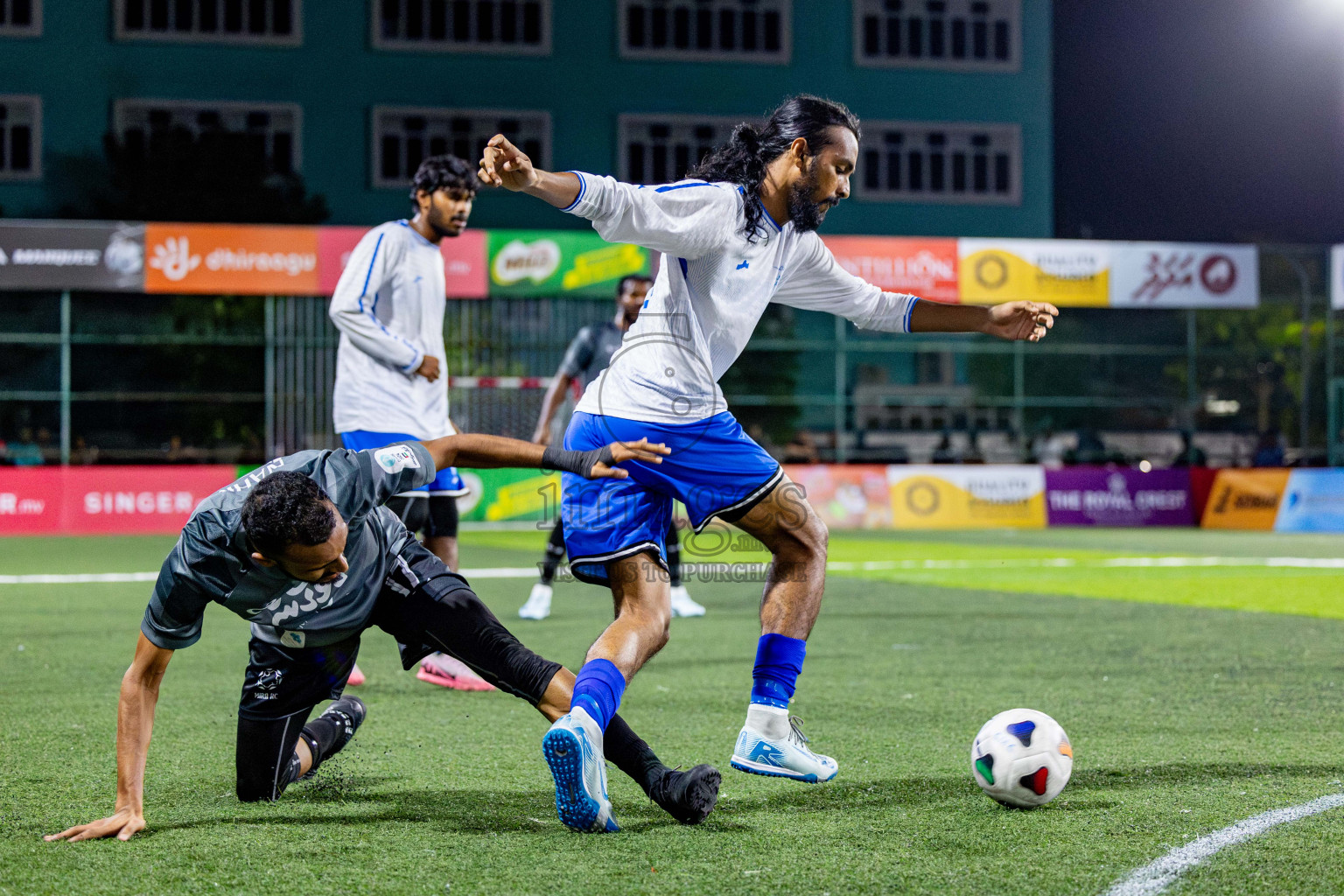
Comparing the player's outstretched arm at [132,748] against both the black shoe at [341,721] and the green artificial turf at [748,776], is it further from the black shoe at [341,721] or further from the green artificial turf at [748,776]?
the black shoe at [341,721]

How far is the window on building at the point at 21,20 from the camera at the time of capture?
113ft

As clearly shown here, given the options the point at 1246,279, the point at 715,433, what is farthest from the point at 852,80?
the point at 715,433

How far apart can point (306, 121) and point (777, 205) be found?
33.5 meters

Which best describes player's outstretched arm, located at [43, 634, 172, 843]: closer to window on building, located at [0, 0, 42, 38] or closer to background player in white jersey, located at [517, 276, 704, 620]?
background player in white jersey, located at [517, 276, 704, 620]

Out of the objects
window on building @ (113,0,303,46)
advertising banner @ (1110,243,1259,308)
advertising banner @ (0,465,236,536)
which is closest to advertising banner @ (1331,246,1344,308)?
advertising banner @ (1110,243,1259,308)

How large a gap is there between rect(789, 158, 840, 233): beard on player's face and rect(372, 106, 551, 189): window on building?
3210cm

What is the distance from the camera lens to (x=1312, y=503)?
22.6 metres

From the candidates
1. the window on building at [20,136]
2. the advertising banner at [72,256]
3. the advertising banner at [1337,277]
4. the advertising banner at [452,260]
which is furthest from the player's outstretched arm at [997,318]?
the window on building at [20,136]

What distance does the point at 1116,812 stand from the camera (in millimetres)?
3988

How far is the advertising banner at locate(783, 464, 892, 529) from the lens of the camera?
23922 mm

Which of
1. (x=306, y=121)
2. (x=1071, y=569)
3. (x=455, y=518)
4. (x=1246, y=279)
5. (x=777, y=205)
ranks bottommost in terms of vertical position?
(x=1071, y=569)

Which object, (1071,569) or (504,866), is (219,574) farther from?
(1071,569)

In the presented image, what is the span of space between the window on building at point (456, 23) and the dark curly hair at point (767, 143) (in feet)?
107

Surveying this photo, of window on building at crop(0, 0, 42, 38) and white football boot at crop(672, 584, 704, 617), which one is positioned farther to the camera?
window on building at crop(0, 0, 42, 38)
